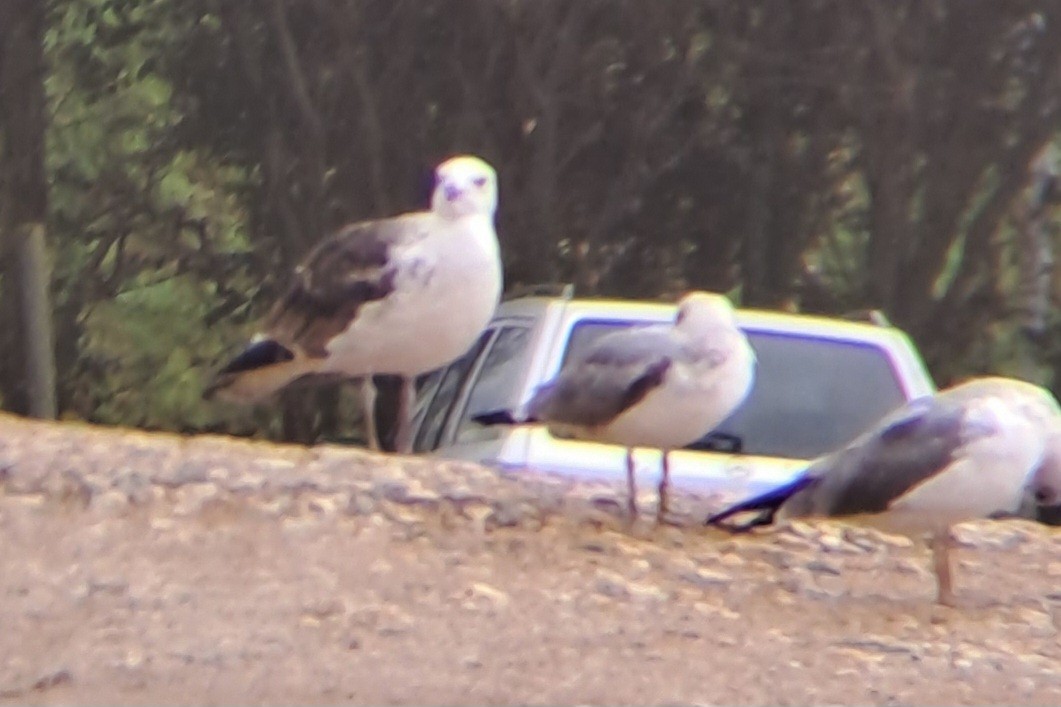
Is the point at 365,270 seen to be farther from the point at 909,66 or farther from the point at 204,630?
the point at 909,66

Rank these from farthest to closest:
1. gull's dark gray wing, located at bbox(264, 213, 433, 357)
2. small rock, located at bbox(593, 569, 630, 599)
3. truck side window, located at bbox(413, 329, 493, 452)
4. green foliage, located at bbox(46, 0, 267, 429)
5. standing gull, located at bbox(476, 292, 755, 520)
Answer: green foliage, located at bbox(46, 0, 267, 429)
truck side window, located at bbox(413, 329, 493, 452)
gull's dark gray wing, located at bbox(264, 213, 433, 357)
standing gull, located at bbox(476, 292, 755, 520)
small rock, located at bbox(593, 569, 630, 599)

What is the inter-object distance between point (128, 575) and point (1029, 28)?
8953mm

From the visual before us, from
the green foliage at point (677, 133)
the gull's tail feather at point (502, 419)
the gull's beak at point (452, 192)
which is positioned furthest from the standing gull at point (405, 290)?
the green foliage at point (677, 133)

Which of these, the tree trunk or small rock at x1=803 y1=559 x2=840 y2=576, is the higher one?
the tree trunk

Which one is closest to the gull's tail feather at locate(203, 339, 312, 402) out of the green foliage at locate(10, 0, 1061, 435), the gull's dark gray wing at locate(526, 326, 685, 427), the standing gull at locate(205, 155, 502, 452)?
the standing gull at locate(205, 155, 502, 452)

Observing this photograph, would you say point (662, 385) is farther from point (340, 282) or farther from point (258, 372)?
point (258, 372)

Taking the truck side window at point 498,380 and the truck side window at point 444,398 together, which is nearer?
the truck side window at point 498,380

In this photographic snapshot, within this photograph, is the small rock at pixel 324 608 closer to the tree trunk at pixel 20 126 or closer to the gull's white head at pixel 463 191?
the gull's white head at pixel 463 191

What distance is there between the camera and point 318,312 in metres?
8.88

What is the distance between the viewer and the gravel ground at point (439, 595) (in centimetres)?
573

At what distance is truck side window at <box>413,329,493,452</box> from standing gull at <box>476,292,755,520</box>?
2.30 m

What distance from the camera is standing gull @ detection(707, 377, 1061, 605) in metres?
6.86

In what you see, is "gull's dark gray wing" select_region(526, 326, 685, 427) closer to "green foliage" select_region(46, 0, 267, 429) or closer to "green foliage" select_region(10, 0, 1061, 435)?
"green foliage" select_region(10, 0, 1061, 435)

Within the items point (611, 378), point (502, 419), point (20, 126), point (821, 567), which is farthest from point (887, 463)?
point (20, 126)
